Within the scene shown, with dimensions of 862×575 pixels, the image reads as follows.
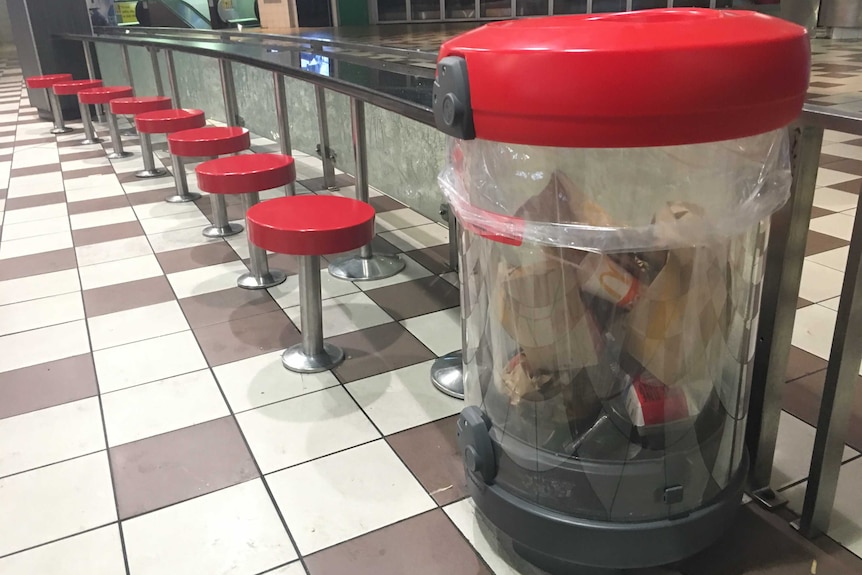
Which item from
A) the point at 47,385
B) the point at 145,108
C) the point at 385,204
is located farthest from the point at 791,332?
the point at 145,108

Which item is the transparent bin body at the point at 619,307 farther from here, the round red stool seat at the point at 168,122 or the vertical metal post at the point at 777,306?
the round red stool seat at the point at 168,122

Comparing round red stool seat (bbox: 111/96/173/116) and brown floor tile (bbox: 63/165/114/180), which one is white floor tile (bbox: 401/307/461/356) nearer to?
round red stool seat (bbox: 111/96/173/116)

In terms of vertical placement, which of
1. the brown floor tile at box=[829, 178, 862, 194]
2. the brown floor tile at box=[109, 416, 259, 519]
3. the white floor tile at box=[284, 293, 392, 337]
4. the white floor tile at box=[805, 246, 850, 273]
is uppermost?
the brown floor tile at box=[829, 178, 862, 194]

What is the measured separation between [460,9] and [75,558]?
6.51 m

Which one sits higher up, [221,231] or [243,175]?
[243,175]

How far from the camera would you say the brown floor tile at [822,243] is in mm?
2748

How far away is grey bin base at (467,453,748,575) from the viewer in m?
1.09

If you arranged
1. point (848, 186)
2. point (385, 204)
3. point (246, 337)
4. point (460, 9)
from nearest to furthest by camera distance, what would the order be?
point (246, 337), point (848, 186), point (385, 204), point (460, 9)

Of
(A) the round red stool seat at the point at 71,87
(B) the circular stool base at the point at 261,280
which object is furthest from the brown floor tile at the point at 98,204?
(A) the round red stool seat at the point at 71,87

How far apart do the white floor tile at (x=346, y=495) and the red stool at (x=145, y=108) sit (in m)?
3.20

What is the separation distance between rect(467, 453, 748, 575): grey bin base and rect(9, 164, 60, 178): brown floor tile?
4.85 meters

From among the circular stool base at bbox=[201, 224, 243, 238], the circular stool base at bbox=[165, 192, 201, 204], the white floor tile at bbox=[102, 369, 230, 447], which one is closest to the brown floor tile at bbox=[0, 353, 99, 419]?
the white floor tile at bbox=[102, 369, 230, 447]

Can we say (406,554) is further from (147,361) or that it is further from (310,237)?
(147,361)

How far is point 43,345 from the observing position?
2293mm
